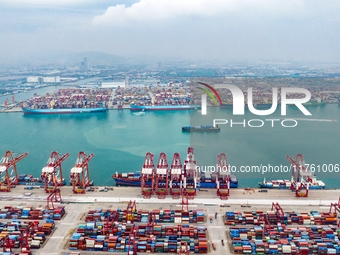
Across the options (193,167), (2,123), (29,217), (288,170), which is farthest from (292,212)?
(2,123)

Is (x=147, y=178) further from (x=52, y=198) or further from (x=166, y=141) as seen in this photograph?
(x=166, y=141)

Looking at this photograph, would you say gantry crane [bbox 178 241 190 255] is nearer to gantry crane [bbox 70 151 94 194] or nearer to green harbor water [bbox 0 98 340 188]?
gantry crane [bbox 70 151 94 194]

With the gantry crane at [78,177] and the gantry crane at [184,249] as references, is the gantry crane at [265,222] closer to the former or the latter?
the gantry crane at [184,249]

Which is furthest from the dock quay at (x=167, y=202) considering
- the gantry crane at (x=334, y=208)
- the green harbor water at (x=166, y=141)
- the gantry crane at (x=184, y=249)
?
the green harbor water at (x=166, y=141)

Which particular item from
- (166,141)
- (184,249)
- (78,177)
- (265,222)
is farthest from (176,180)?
(166,141)

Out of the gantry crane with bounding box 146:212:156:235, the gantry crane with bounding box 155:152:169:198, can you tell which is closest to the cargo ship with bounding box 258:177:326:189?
the gantry crane with bounding box 155:152:169:198
